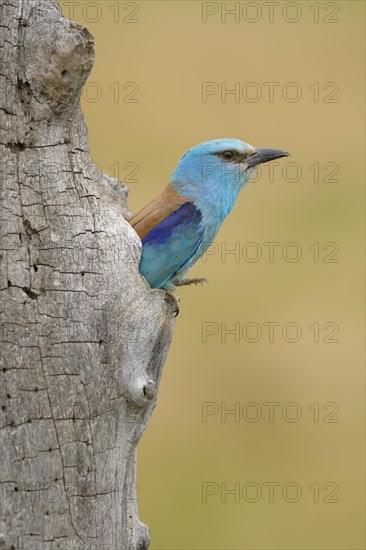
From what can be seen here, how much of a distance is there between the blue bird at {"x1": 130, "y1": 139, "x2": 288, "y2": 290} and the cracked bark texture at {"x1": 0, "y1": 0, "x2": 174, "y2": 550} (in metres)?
0.66

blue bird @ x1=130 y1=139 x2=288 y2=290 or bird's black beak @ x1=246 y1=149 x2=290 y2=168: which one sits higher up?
bird's black beak @ x1=246 y1=149 x2=290 y2=168

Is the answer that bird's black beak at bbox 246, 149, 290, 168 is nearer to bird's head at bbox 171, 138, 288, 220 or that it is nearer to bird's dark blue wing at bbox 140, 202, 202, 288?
bird's head at bbox 171, 138, 288, 220

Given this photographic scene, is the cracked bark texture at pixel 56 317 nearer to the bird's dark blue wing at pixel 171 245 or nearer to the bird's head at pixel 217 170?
the bird's dark blue wing at pixel 171 245

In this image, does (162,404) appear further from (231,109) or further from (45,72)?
(45,72)

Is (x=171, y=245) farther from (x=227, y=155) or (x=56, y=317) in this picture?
(x=56, y=317)

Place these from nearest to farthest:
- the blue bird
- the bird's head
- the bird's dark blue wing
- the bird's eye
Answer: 1. the bird's dark blue wing
2. the blue bird
3. the bird's head
4. the bird's eye

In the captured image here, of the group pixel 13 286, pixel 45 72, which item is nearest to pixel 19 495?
pixel 13 286

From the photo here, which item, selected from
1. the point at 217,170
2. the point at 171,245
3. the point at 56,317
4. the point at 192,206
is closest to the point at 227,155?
the point at 217,170

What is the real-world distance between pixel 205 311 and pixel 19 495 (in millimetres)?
7020

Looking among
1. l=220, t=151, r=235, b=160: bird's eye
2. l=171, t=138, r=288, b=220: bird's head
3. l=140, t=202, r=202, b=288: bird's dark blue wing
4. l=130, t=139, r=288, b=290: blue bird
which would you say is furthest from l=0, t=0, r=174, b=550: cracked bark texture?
l=220, t=151, r=235, b=160: bird's eye

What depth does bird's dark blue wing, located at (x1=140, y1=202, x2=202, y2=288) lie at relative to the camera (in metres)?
4.46

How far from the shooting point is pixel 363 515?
9.47m

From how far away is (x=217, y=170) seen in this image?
5188 mm

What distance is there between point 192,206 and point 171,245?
16.5 inches
